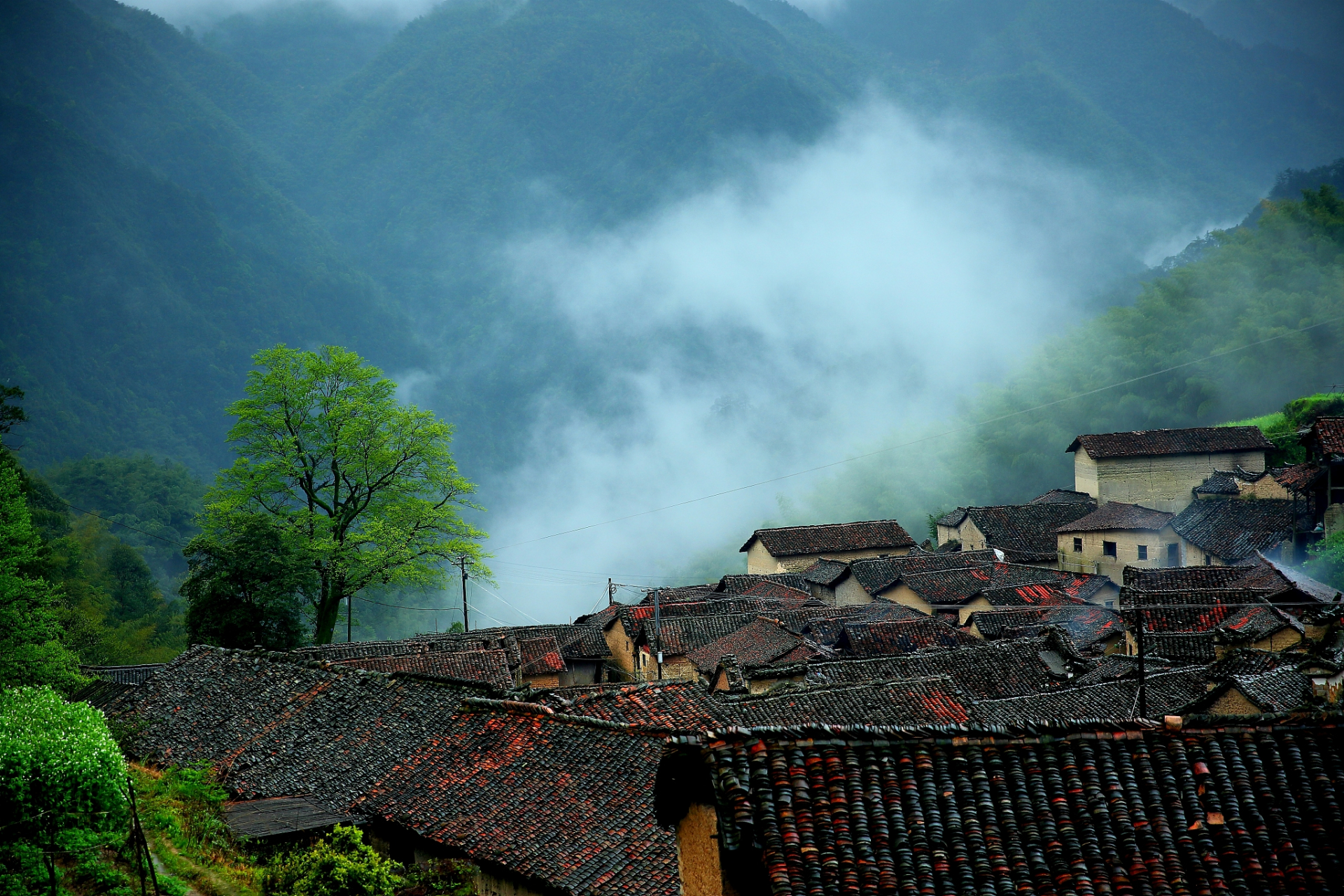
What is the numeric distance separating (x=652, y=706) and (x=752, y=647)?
13.6m

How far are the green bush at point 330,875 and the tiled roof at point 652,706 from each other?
4.33m

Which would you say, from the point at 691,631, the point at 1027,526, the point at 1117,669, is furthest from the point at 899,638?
the point at 1027,526

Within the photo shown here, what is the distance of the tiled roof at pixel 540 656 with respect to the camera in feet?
110

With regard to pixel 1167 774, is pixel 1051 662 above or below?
above

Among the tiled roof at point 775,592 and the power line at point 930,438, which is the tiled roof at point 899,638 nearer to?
the tiled roof at point 775,592

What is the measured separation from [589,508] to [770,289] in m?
74.4

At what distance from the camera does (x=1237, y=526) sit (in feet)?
125

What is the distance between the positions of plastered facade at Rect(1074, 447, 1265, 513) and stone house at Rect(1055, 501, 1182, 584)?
7.77 ft

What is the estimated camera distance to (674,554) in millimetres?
95062

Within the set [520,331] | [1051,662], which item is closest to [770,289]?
[520,331]

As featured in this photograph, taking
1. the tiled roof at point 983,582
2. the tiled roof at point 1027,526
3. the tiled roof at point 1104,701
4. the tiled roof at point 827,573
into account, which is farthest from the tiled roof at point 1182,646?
the tiled roof at point 1027,526

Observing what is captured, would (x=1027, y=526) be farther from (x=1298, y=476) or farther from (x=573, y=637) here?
(x=573, y=637)

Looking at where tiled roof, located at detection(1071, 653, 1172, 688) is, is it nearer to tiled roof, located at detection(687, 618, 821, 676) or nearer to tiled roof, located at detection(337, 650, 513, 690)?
tiled roof, located at detection(687, 618, 821, 676)

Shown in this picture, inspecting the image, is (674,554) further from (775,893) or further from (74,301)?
(775,893)
